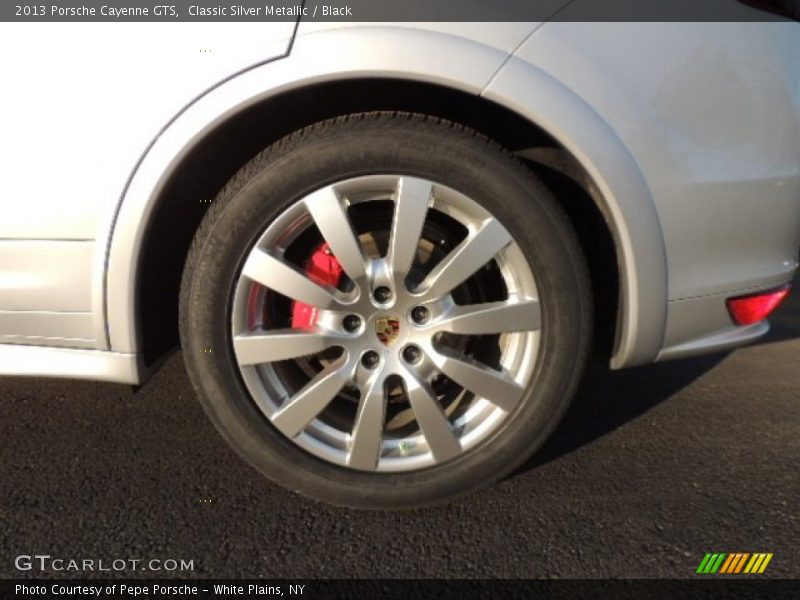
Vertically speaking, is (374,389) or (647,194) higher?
(647,194)

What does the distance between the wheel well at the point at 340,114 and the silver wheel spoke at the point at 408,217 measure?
25 centimetres

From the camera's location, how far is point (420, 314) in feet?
5.35

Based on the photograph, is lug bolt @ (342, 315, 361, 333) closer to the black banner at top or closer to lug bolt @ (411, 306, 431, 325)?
lug bolt @ (411, 306, 431, 325)

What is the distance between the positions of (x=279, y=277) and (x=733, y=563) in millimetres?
1312

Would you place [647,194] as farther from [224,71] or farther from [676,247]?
[224,71]

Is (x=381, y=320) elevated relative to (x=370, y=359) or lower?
elevated

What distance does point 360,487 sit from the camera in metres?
1.68

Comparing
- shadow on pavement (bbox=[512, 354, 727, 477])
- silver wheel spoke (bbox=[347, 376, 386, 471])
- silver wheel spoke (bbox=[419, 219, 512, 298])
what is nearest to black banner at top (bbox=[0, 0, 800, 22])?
silver wheel spoke (bbox=[419, 219, 512, 298])

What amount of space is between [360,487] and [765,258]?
1233 millimetres

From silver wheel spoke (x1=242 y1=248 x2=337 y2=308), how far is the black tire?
1.4 inches

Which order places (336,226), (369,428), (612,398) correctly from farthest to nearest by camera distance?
(612,398)
(369,428)
(336,226)

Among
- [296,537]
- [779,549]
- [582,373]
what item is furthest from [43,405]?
[779,549]

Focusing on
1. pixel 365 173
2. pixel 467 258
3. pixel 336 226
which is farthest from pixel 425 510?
pixel 365 173

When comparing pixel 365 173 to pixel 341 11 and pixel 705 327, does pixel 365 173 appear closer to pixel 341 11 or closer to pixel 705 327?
pixel 341 11
